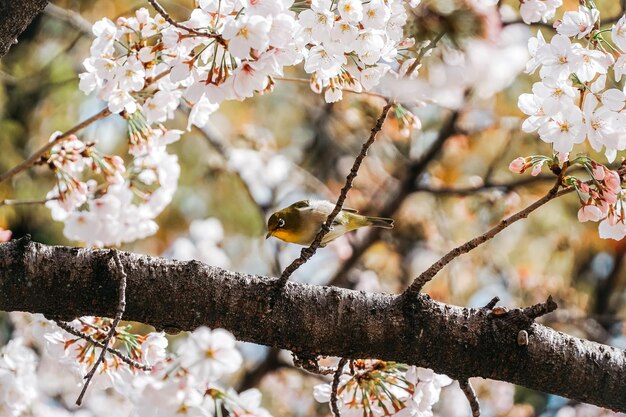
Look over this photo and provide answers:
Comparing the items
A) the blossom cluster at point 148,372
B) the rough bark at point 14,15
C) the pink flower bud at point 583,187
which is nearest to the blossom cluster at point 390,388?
the blossom cluster at point 148,372

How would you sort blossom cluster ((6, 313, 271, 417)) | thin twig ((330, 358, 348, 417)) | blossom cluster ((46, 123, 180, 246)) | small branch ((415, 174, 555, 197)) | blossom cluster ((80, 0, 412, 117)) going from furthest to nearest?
small branch ((415, 174, 555, 197)) < blossom cluster ((46, 123, 180, 246)) < thin twig ((330, 358, 348, 417)) < blossom cluster ((80, 0, 412, 117)) < blossom cluster ((6, 313, 271, 417))

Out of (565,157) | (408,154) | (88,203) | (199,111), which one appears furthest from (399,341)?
(408,154)

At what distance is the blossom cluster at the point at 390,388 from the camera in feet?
5.44

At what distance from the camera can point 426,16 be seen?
175cm

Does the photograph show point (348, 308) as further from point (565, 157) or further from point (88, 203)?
point (88, 203)

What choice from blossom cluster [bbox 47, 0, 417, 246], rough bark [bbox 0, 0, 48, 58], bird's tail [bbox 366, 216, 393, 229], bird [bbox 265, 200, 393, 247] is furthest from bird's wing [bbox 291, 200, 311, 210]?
rough bark [bbox 0, 0, 48, 58]

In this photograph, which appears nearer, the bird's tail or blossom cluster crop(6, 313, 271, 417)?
blossom cluster crop(6, 313, 271, 417)

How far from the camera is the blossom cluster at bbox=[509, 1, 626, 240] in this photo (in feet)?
4.62

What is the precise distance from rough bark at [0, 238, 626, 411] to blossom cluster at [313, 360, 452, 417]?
0.10m

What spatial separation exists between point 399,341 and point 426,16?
74 centimetres

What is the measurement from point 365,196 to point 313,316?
337 centimetres

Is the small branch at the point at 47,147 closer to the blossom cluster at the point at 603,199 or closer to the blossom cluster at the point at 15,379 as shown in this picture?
the blossom cluster at the point at 15,379

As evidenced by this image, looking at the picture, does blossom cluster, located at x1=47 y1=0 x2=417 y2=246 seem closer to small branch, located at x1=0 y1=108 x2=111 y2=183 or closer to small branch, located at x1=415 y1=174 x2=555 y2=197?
small branch, located at x1=0 y1=108 x2=111 y2=183

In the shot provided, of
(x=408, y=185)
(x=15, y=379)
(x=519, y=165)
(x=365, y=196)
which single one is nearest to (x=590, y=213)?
(x=519, y=165)
